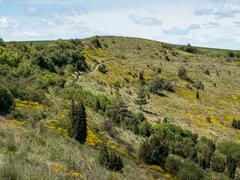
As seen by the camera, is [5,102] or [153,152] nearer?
[5,102]

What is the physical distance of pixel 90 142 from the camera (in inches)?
1005

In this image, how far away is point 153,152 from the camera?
85.9 feet

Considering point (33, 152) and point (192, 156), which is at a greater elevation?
point (33, 152)

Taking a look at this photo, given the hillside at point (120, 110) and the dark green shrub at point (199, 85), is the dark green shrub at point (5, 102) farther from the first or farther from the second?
the dark green shrub at point (199, 85)

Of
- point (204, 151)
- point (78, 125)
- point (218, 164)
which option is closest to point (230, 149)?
point (204, 151)

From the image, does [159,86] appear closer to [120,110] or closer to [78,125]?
[120,110]

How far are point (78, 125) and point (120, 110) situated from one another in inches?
748

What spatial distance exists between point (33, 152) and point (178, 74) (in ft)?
234

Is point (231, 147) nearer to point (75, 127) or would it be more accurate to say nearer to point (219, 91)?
point (75, 127)

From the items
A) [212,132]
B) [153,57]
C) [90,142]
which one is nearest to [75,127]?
[90,142]

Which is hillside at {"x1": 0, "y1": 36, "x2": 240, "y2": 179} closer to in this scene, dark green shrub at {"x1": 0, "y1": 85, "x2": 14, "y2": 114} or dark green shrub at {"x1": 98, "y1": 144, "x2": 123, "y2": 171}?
dark green shrub at {"x1": 98, "y1": 144, "x2": 123, "y2": 171}

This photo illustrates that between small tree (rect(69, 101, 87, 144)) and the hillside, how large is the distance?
660mm

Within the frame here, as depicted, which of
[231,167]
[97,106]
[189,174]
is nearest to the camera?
[189,174]

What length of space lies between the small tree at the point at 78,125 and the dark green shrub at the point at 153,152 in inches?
177
